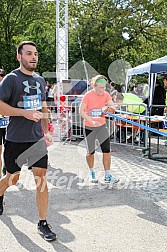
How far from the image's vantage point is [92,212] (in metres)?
4.39

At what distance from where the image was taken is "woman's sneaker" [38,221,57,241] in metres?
3.56

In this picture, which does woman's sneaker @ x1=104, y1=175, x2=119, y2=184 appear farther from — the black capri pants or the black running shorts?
the black running shorts

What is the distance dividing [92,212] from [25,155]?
119 cm

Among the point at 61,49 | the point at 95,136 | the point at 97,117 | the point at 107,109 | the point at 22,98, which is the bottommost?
the point at 95,136

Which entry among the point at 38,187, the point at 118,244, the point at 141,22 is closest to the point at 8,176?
the point at 38,187

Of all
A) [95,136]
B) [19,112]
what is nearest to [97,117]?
[95,136]

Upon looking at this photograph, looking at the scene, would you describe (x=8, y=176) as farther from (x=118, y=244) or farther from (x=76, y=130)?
(x=76, y=130)

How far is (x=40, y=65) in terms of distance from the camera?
27.9 m

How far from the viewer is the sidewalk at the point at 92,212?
3.52m

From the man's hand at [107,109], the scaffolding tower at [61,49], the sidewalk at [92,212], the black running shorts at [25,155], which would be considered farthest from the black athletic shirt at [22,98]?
the scaffolding tower at [61,49]

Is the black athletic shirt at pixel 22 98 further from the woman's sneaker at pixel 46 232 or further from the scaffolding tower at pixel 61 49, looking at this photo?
the scaffolding tower at pixel 61 49

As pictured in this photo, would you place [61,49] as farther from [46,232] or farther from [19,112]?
[46,232]

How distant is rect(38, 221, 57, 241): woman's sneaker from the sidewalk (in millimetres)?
53

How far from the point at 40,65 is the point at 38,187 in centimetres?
2495
